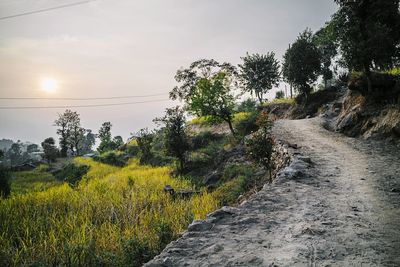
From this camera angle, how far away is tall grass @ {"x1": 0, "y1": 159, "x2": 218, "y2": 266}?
5.93 metres

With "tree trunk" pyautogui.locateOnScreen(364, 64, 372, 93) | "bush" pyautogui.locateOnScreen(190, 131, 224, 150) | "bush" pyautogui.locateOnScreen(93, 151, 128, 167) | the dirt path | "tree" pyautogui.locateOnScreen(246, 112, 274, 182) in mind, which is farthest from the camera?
"bush" pyautogui.locateOnScreen(93, 151, 128, 167)

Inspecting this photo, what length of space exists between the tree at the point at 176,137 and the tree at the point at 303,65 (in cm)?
1750

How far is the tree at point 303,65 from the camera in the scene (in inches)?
1258

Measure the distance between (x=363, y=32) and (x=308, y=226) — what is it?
1424 centimetres

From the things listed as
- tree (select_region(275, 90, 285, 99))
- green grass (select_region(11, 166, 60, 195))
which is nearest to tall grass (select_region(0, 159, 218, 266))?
green grass (select_region(11, 166, 60, 195))

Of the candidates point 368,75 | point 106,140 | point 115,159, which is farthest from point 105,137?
point 368,75

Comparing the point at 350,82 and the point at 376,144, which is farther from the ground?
the point at 350,82

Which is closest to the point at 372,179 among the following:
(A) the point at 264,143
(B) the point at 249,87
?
(A) the point at 264,143

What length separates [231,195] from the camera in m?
12.1

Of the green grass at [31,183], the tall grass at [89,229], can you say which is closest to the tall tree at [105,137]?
the green grass at [31,183]

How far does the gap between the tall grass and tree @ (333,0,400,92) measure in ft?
38.6

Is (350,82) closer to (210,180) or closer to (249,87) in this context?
(210,180)

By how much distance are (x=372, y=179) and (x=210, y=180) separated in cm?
1061

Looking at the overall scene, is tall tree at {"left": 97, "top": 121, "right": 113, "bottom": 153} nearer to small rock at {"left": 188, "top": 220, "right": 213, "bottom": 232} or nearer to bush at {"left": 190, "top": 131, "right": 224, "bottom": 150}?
bush at {"left": 190, "top": 131, "right": 224, "bottom": 150}
